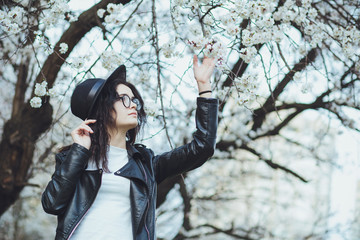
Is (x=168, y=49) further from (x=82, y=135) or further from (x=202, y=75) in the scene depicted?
(x=82, y=135)

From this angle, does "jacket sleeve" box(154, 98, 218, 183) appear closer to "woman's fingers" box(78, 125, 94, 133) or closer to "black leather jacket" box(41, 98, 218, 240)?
"black leather jacket" box(41, 98, 218, 240)

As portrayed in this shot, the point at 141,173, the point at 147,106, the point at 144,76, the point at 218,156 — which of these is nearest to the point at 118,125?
the point at 141,173

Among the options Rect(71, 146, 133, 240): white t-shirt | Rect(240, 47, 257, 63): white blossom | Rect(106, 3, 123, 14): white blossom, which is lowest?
Rect(71, 146, 133, 240): white t-shirt

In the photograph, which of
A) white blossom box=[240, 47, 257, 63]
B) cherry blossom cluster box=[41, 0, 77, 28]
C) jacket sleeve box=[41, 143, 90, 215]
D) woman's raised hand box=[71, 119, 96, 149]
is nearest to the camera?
jacket sleeve box=[41, 143, 90, 215]

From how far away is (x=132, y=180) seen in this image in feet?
5.74

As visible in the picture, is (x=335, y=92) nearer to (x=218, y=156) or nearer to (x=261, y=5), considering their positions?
(x=218, y=156)

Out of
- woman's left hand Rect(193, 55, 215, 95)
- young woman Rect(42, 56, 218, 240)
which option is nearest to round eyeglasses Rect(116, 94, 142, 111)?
young woman Rect(42, 56, 218, 240)

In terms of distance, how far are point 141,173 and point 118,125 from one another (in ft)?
0.77

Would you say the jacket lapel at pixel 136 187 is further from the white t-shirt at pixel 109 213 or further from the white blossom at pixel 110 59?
the white blossom at pixel 110 59

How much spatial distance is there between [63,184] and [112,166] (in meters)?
0.25

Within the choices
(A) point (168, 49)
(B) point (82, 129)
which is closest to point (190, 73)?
(A) point (168, 49)

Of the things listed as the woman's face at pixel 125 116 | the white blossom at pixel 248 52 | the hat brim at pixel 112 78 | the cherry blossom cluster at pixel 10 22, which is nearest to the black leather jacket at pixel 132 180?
the woman's face at pixel 125 116

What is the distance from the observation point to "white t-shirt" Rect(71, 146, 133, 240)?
1.64 metres

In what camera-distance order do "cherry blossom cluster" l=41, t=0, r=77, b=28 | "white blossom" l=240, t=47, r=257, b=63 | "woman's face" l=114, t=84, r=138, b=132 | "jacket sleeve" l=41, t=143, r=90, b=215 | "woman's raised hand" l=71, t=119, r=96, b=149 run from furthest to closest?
"cherry blossom cluster" l=41, t=0, r=77, b=28 → "white blossom" l=240, t=47, r=257, b=63 → "woman's face" l=114, t=84, r=138, b=132 → "woman's raised hand" l=71, t=119, r=96, b=149 → "jacket sleeve" l=41, t=143, r=90, b=215
